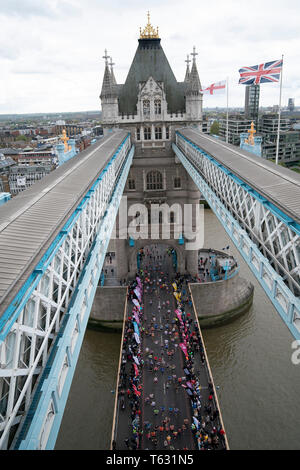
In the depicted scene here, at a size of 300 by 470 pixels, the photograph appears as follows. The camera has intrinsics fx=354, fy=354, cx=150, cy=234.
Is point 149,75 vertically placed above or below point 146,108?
above

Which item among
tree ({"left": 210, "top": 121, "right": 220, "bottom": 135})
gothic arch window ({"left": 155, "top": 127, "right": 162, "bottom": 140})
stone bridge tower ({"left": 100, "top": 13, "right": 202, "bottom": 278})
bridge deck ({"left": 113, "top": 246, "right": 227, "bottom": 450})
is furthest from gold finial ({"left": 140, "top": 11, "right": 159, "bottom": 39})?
tree ({"left": 210, "top": 121, "right": 220, "bottom": 135})

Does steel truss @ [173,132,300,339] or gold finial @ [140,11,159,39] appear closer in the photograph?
steel truss @ [173,132,300,339]

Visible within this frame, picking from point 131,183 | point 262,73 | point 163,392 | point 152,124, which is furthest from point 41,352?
point 152,124

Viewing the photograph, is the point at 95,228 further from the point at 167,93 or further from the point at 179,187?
the point at 167,93

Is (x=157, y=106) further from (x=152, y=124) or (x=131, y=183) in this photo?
(x=131, y=183)

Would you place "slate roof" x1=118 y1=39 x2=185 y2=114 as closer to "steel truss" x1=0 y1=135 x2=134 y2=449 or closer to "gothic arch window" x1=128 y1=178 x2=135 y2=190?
"gothic arch window" x1=128 y1=178 x2=135 y2=190

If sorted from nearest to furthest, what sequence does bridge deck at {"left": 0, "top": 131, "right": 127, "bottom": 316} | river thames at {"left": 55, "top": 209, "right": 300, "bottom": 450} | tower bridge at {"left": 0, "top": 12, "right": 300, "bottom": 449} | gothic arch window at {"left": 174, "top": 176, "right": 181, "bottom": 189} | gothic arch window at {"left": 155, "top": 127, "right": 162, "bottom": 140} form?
tower bridge at {"left": 0, "top": 12, "right": 300, "bottom": 449}
bridge deck at {"left": 0, "top": 131, "right": 127, "bottom": 316}
river thames at {"left": 55, "top": 209, "right": 300, "bottom": 450}
gothic arch window at {"left": 155, "top": 127, "right": 162, "bottom": 140}
gothic arch window at {"left": 174, "top": 176, "right": 181, "bottom": 189}

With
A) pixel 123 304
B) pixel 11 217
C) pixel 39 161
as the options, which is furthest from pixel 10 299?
→ pixel 39 161
